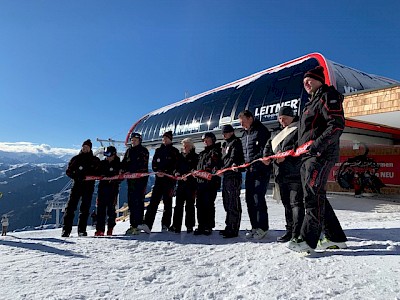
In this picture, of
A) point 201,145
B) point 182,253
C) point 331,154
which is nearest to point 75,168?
point 182,253

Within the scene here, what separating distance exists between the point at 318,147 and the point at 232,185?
197cm

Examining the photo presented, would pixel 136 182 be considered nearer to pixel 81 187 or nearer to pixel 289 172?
pixel 81 187

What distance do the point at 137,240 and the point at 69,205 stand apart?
184 cm

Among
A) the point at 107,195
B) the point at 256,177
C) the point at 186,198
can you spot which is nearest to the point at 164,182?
the point at 186,198

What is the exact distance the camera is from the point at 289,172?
375 cm

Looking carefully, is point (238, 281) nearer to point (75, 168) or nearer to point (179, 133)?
point (75, 168)

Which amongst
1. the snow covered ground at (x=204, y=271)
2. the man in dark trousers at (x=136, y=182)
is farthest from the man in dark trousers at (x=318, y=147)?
the man in dark trousers at (x=136, y=182)

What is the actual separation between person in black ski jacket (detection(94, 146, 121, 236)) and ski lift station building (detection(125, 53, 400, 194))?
6951 mm

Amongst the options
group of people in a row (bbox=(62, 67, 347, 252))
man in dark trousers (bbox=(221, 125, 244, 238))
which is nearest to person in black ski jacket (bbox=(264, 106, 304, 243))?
group of people in a row (bbox=(62, 67, 347, 252))

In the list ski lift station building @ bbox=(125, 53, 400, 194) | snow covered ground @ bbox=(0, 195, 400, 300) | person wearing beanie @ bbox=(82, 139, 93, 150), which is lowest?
snow covered ground @ bbox=(0, 195, 400, 300)

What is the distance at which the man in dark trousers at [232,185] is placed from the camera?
455 centimetres

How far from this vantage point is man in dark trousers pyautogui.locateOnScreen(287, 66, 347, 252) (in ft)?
9.39

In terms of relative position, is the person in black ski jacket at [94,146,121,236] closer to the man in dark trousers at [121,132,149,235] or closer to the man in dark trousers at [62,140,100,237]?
the man in dark trousers at [62,140,100,237]

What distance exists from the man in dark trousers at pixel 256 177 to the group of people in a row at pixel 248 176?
15 millimetres
